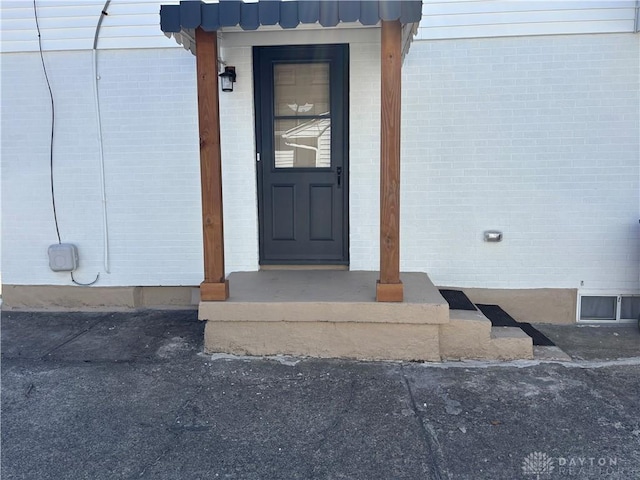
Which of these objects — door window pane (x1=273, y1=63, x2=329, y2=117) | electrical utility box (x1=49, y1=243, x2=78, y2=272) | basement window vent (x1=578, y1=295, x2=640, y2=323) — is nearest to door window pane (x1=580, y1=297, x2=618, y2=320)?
basement window vent (x1=578, y1=295, x2=640, y2=323)

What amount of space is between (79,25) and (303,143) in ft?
8.41

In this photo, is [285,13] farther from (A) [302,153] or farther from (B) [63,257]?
(B) [63,257]

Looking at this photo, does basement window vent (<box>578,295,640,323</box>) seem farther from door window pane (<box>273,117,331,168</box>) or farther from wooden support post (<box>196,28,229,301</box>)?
wooden support post (<box>196,28,229,301</box>)

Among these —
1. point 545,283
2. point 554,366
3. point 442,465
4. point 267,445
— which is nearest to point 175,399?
point 267,445

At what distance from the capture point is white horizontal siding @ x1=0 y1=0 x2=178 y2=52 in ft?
15.3

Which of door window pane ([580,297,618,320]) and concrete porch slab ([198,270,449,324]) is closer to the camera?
concrete porch slab ([198,270,449,324])

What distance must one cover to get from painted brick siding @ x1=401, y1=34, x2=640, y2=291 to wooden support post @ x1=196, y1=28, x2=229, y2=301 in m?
1.88

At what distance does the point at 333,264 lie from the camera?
4.83m

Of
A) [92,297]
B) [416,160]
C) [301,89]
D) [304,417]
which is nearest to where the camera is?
[304,417]

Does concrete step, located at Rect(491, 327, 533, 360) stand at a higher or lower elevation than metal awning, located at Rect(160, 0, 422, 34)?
lower

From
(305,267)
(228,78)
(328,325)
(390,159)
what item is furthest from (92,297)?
(390,159)

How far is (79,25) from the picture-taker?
15.6 feet

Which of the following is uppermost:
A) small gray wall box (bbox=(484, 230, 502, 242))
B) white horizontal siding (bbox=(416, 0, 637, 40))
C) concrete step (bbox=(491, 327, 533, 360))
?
white horizontal siding (bbox=(416, 0, 637, 40))

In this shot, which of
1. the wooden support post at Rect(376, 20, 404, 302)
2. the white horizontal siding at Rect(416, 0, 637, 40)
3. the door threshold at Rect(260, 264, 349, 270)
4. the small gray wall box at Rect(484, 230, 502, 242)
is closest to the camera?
the wooden support post at Rect(376, 20, 404, 302)
